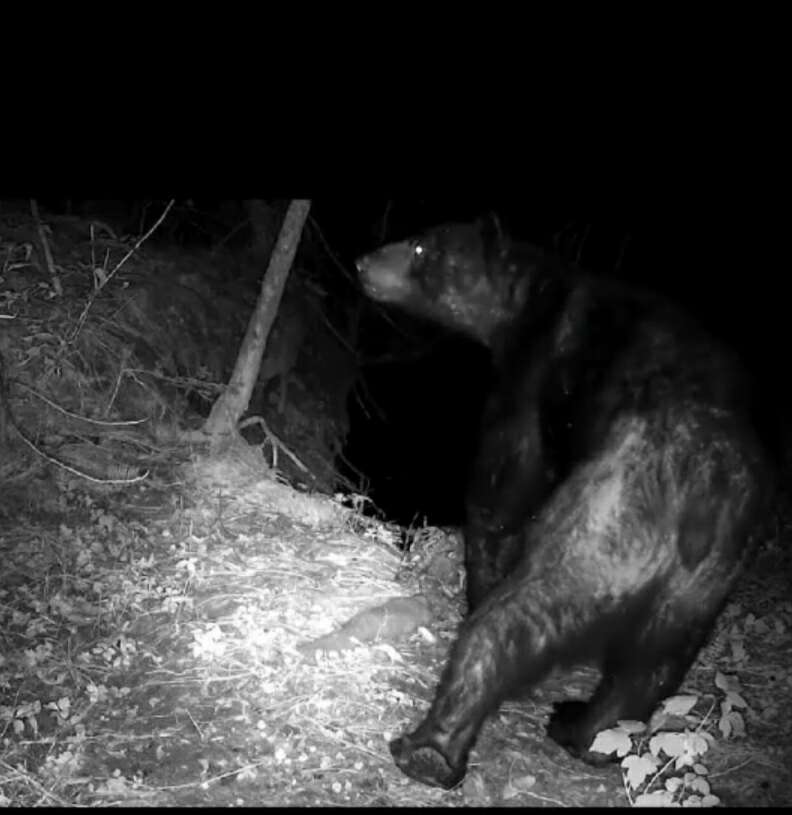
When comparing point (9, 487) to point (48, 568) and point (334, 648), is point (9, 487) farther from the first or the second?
point (334, 648)

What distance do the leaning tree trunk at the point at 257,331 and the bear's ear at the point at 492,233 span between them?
64.7 inches

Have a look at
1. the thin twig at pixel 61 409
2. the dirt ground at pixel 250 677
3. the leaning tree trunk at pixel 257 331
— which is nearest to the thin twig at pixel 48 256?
the thin twig at pixel 61 409

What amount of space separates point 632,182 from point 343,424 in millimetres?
4467

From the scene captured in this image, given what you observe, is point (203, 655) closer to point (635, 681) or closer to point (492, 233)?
point (635, 681)

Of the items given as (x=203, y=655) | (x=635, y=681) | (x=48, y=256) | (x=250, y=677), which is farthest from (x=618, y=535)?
(x=48, y=256)

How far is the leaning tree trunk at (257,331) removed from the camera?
5.89 metres

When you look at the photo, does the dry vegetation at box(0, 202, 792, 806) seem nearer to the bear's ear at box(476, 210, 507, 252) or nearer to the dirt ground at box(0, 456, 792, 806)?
the dirt ground at box(0, 456, 792, 806)

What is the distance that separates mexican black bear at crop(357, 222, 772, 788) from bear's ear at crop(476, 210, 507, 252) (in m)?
0.94

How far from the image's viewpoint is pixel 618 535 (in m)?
3.37

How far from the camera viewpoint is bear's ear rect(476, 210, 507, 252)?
15.1 feet

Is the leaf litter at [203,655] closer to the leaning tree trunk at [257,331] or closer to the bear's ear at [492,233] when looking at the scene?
the leaning tree trunk at [257,331]

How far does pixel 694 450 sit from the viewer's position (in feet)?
11.0

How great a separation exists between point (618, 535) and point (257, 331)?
338cm

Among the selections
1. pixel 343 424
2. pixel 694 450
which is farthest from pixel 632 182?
pixel 694 450
